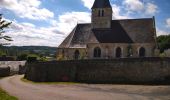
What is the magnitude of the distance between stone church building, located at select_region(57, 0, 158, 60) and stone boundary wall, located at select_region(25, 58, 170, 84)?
11.0 metres

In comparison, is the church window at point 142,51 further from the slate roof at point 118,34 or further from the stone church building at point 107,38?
the slate roof at point 118,34

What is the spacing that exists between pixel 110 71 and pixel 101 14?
18.6 m

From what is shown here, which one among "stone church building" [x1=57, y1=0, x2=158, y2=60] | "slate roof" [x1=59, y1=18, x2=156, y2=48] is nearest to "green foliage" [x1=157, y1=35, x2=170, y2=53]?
"slate roof" [x1=59, y1=18, x2=156, y2=48]

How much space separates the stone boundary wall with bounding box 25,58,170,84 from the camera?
31.5m

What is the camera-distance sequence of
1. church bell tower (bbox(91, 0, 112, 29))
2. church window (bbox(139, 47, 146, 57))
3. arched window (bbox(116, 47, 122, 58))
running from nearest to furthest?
church window (bbox(139, 47, 146, 57))
arched window (bbox(116, 47, 122, 58))
church bell tower (bbox(91, 0, 112, 29))

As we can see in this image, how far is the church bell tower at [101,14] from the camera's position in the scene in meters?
49.4

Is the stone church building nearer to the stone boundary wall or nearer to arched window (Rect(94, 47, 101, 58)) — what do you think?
arched window (Rect(94, 47, 101, 58))

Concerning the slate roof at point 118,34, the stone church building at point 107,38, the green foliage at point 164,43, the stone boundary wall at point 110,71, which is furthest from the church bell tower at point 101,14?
the green foliage at point 164,43

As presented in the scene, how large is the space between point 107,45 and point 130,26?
197 inches

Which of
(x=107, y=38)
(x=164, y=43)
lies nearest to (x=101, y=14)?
(x=107, y=38)

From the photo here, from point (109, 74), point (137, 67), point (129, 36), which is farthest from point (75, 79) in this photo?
point (129, 36)

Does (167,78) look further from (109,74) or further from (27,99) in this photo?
(27,99)

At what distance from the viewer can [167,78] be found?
3092 centimetres

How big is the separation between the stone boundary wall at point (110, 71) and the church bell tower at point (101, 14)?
14541mm
